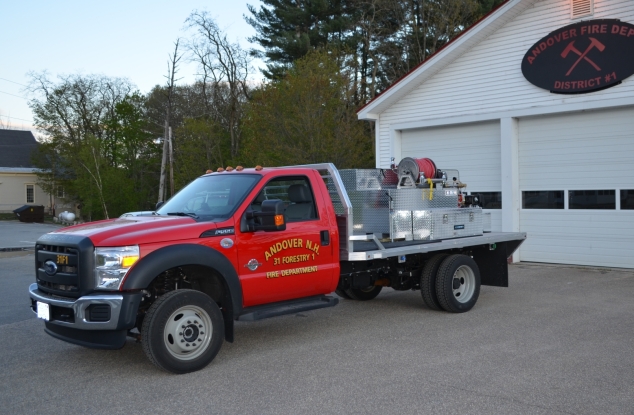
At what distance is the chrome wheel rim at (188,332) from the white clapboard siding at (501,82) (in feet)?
32.9

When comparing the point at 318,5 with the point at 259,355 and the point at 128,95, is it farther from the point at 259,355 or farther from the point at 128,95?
the point at 259,355

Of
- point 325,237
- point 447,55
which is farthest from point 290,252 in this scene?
point 447,55

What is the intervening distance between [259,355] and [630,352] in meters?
3.94

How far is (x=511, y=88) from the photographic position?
47.5ft

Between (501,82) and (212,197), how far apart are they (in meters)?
9.53

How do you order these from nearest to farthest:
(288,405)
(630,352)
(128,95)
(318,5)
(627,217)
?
(288,405) < (630,352) < (627,217) < (318,5) < (128,95)

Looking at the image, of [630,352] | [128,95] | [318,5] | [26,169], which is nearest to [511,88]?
[630,352]

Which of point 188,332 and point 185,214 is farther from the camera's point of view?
point 185,214

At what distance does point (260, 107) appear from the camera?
2339 centimetres

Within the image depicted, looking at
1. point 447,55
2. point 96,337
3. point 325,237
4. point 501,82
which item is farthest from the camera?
point 447,55

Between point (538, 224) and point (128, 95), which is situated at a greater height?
point (128, 95)

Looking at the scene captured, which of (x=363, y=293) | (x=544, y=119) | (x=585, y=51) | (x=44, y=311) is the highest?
(x=585, y=51)

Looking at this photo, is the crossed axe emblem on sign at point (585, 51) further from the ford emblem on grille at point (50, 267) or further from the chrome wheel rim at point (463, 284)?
the ford emblem on grille at point (50, 267)

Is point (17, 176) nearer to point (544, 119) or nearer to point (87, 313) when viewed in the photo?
point (544, 119)
